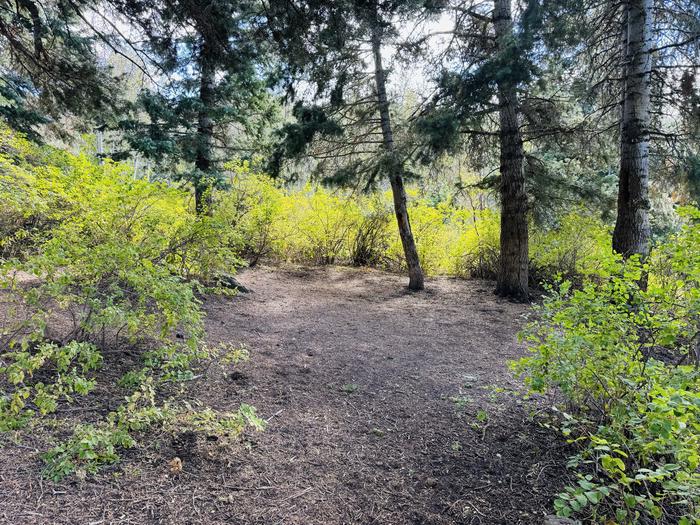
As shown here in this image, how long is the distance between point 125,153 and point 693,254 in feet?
22.2

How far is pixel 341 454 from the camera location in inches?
81.6

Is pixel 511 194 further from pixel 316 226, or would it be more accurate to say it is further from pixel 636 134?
pixel 316 226

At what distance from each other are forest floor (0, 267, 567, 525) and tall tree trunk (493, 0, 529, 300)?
220cm

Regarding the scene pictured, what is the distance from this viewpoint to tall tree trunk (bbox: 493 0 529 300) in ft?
18.0

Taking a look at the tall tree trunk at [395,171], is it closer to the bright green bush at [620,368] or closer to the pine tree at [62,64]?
the pine tree at [62,64]

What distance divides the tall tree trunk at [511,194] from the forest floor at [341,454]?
220 cm

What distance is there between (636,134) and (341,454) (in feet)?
14.5

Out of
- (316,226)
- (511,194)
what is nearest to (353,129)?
(316,226)

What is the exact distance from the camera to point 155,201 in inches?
151

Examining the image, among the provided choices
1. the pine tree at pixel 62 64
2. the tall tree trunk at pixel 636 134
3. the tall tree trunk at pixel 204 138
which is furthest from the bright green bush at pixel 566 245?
the pine tree at pixel 62 64

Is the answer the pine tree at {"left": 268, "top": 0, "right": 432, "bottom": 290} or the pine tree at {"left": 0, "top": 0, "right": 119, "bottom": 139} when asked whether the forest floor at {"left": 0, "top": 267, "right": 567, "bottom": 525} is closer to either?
the pine tree at {"left": 0, "top": 0, "right": 119, "bottom": 139}

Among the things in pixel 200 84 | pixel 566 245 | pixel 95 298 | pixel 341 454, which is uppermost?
pixel 200 84

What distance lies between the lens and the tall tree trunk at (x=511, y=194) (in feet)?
18.0

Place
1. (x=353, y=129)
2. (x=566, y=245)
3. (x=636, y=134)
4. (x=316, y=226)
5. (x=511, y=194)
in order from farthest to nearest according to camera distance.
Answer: (x=316, y=226) → (x=353, y=129) → (x=566, y=245) → (x=511, y=194) → (x=636, y=134)
